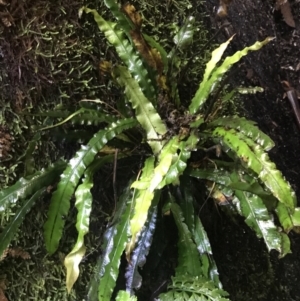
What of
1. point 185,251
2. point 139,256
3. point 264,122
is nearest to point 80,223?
point 139,256

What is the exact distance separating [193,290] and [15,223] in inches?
19.4

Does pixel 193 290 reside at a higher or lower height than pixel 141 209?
lower

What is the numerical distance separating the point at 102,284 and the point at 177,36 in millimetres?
736

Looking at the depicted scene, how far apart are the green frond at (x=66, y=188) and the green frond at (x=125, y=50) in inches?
8.3

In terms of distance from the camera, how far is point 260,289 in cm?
163

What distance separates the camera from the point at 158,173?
1115 millimetres

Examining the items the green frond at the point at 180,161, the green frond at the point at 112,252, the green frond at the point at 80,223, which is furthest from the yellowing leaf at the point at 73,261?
the green frond at the point at 180,161

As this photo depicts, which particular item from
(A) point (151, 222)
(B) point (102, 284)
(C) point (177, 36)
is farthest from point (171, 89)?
(B) point (102, 284)

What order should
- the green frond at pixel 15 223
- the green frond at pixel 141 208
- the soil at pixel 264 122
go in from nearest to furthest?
the green frond at pixel 141 208, the green frond at pixel 15 223, the soil at pixel 264 122

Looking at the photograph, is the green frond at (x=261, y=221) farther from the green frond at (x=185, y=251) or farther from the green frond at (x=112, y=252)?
the green frond at (x=112, y=252)

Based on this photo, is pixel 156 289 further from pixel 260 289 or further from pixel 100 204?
pixel 260 289

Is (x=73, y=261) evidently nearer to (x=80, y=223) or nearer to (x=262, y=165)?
(x=80, y=223)

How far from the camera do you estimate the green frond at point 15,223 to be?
1205 mm

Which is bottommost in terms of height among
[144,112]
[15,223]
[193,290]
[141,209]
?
[193,290]
